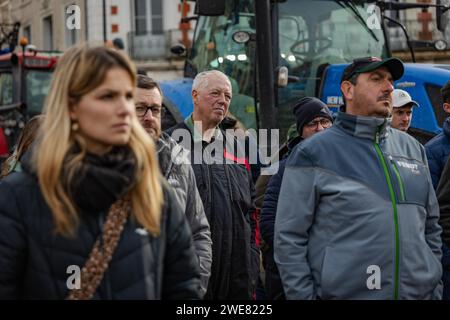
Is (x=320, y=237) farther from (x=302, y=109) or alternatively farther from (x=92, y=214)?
(x=302, y=109)

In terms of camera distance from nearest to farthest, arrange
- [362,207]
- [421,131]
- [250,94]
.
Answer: [362,207] < [421,131] < [250,94]

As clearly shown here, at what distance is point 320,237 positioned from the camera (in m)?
4.45

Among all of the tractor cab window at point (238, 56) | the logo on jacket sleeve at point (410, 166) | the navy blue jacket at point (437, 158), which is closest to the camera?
the logo on jacket sleeve at point (410, 166)

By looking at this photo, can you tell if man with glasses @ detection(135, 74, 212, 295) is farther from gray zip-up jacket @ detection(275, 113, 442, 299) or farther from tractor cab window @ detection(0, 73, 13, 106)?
tractor cab window @ detection(0, 73, 13, 106)

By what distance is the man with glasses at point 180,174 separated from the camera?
193 inches

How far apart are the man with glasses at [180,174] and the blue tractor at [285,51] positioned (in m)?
4.38

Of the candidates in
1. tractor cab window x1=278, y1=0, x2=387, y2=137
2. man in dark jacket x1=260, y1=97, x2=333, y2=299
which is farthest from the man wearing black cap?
tractor cab window x1=278, y1=0, x2=387, y2=137

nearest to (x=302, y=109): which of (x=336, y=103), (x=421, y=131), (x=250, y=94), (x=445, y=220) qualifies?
(x=445, y=220)

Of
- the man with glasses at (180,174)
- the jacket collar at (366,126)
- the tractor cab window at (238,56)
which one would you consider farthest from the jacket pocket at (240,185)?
the tractor cab window at (238,56)

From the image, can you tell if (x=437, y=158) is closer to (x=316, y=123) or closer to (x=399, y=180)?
(x=316, y=123)

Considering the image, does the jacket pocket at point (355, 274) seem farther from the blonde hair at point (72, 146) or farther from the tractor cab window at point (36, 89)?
the tractor cab window at point (36, 89)

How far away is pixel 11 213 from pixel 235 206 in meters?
2.56

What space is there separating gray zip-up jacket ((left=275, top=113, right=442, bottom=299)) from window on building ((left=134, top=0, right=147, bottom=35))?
30.6 m
